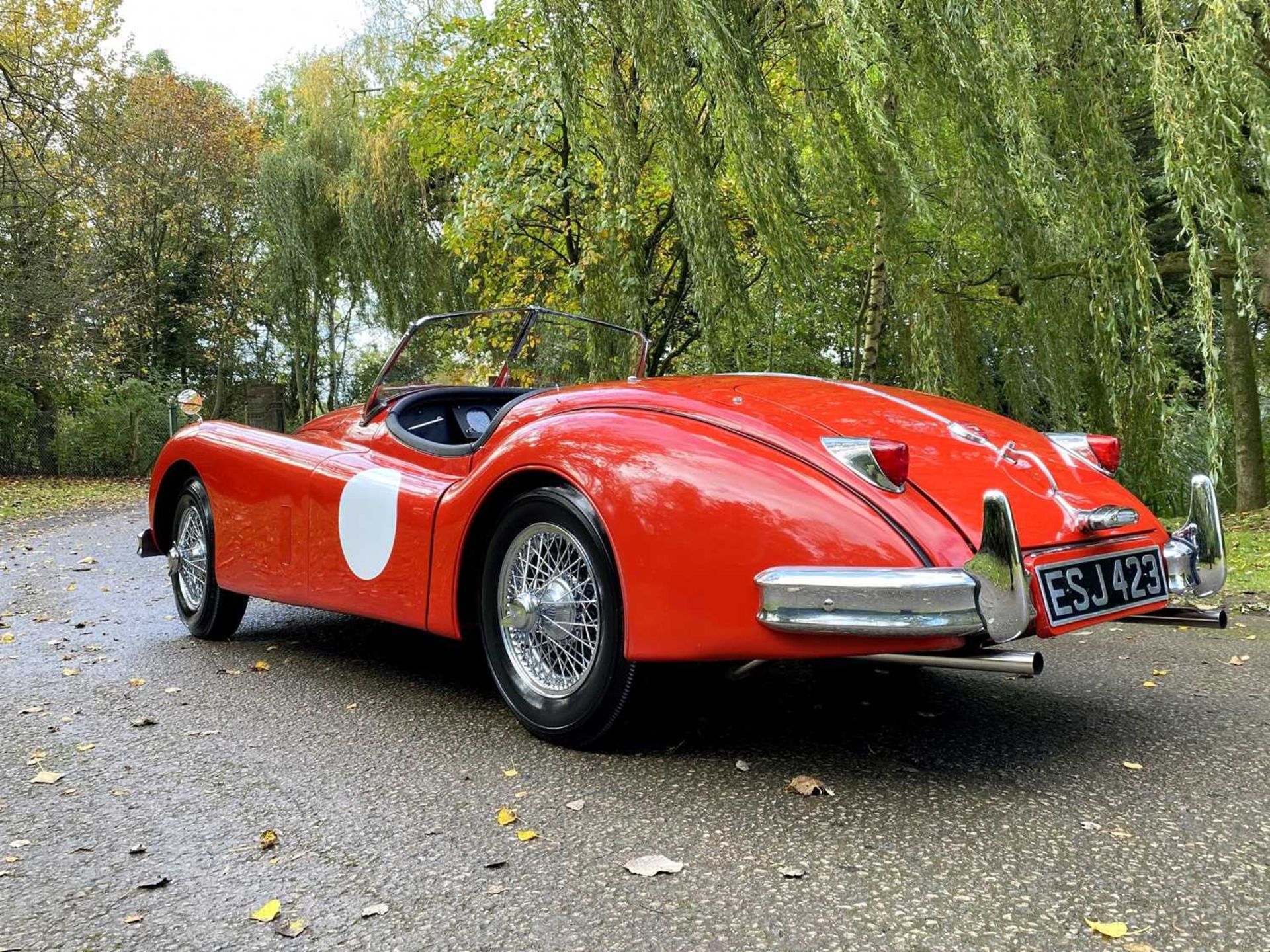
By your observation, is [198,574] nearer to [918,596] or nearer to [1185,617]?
[918,596]

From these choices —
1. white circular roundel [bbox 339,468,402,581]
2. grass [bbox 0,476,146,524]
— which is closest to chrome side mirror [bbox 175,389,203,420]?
white circular roundel [bbox 339,468,402,581]

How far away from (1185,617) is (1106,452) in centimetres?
65

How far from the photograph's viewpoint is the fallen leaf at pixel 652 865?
2031mm

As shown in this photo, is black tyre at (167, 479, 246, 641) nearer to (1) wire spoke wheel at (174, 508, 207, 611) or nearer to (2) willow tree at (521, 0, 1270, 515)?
(1) wire spoke wheel at (174, 508, 207, 611)

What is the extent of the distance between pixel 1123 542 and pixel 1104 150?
8.07 ft

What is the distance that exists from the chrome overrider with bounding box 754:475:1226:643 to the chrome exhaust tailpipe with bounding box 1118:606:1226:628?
26.5 inches

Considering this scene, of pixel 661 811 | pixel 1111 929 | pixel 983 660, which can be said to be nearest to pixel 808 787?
pixel 661 811

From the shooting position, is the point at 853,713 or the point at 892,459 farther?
the point at 853,713

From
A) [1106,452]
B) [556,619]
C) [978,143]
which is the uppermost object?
[978,143]

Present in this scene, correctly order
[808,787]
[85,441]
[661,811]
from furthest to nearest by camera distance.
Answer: [85,441] → [808,787] → [661,811]

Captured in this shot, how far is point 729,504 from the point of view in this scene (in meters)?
2.44

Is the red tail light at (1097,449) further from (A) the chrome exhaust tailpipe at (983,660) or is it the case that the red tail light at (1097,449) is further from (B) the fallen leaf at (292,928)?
(B) the fallen leaf at (292,928)

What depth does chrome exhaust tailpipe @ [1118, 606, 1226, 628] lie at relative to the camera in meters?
2.76

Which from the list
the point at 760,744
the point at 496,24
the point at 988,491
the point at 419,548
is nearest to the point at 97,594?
the point at 419,548
